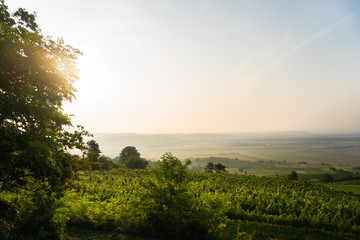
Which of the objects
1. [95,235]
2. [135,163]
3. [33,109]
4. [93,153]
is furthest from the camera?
[135,163]

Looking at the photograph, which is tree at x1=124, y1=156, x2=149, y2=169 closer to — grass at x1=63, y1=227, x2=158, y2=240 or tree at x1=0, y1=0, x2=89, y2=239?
grass at x1=63, y1=227, x2=158, y2=240

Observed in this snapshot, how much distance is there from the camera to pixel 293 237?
10.9 m

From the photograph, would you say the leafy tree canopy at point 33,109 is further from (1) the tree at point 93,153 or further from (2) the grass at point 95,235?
(2) the grass at point 95,235

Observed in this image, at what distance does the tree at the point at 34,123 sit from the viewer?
6.10 meters

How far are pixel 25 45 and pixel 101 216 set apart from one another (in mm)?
8780

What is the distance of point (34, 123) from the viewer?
674cm

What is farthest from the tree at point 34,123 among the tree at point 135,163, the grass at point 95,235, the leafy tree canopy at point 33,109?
the tree at point 135,163

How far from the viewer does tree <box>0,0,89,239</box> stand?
20.0 ft

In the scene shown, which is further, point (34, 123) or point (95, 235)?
point (95, 235)

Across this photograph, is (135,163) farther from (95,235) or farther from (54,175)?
(54,175)

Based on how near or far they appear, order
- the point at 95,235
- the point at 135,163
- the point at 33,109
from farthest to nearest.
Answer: the point at 135,163 < the point at 95,235 < the point at 33,109

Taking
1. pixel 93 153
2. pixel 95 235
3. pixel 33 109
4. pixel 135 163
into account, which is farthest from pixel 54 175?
pixel 135 163

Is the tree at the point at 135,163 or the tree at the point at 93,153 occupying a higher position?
the tree at the point at 93,153

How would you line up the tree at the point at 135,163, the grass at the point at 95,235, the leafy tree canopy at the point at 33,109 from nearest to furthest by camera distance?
1. the leafy tree canopy at the point at 33,109
2. the grass at the point at 95,235
3. the tree at the point at 135,163
